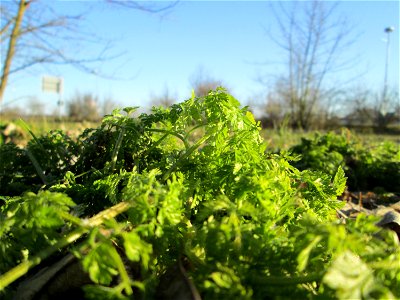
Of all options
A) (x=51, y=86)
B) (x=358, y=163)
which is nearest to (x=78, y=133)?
(x=358, y=163)

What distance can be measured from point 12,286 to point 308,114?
27708 mm

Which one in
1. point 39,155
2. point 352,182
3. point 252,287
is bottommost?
point 352,182

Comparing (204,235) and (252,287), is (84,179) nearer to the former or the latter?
(204,235)

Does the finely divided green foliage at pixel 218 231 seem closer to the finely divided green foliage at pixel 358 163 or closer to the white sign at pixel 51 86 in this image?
the finely divided green foliage at pixel 358 163

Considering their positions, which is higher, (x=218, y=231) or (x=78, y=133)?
(x=218, y=231)

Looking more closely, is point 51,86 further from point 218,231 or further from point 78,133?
point 218,231

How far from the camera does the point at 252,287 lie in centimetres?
78

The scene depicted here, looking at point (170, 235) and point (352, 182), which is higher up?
point (170, 235)

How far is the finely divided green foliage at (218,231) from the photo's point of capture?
0.74 metres

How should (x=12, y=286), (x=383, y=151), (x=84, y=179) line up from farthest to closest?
(x=383, y=151)
(x=84, y=179)
(x=12, y=286)

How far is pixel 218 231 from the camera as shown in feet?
2.65

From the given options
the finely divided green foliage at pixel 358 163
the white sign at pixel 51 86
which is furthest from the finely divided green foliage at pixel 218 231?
the white sign at pixel 51 86

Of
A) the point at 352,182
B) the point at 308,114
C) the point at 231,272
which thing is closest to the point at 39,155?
the point at 231,272

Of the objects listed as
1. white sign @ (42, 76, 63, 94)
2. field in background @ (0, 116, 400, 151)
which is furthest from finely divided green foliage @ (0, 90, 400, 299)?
white sign @ (42, 76, 63, 94)
